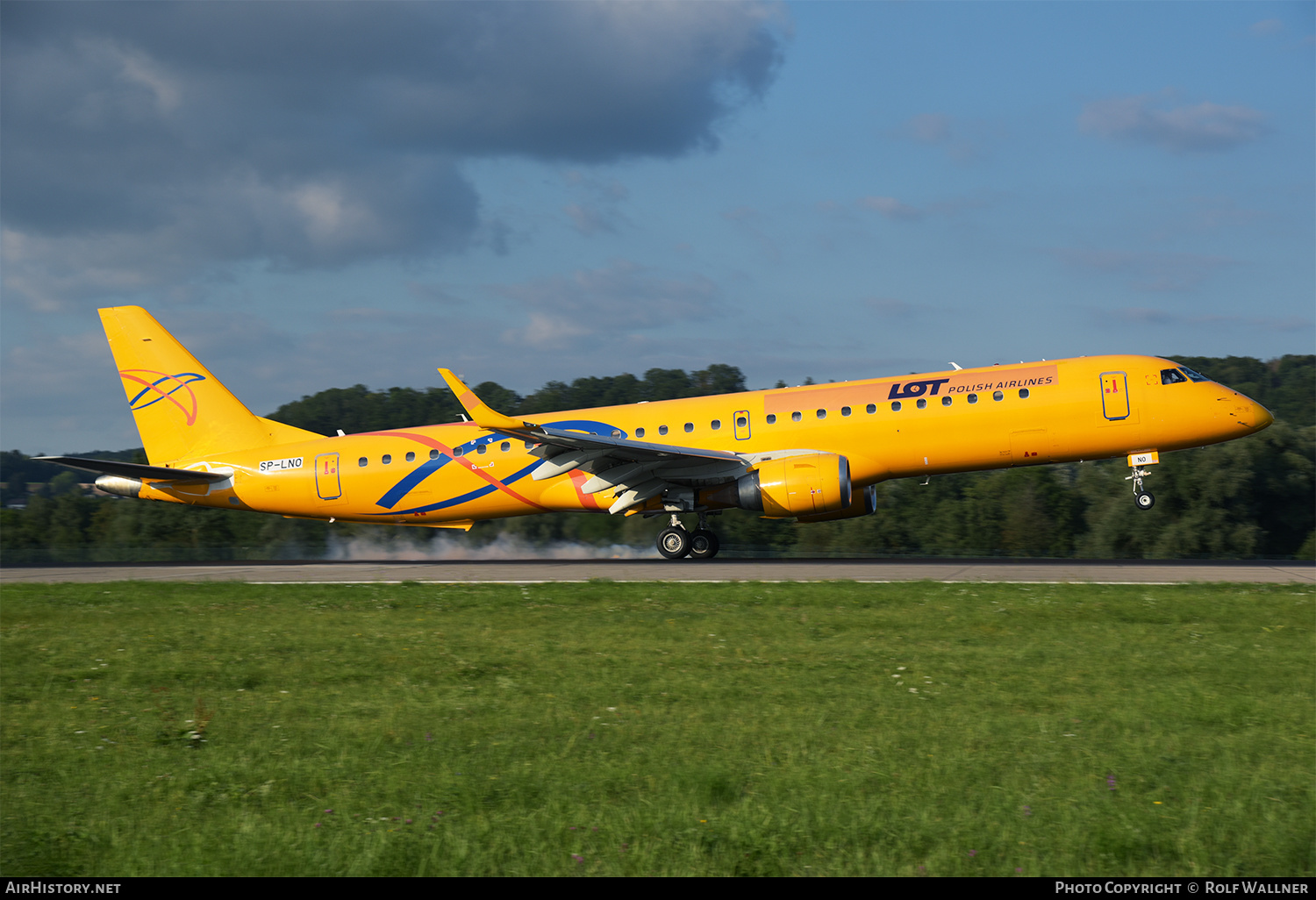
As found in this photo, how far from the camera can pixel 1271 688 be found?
29.9 ft

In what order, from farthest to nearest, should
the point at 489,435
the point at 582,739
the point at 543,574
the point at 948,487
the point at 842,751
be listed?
1. the point at 948,487
2. the point at 489,435
3. the point at 543,574
4. the point at 582,739
5. the point at 842,751

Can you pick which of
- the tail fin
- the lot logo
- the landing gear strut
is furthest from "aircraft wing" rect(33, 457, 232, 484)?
the landing gear strut

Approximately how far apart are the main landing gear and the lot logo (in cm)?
568

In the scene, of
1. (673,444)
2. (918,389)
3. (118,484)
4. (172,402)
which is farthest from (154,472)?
(918,389)

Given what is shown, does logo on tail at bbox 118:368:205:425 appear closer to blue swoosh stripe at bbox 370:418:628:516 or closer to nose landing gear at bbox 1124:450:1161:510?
blue swoosh stripe at bbox 370:418:628:516

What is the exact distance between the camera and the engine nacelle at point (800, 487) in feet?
72.7

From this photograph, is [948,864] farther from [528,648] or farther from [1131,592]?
[1131,592]

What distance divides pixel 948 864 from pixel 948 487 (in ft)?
156

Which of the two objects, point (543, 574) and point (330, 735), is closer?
point (330, 735)

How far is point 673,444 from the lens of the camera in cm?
2431

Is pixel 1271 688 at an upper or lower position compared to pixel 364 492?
lower

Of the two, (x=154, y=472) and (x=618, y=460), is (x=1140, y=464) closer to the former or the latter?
(x=618, y=460)

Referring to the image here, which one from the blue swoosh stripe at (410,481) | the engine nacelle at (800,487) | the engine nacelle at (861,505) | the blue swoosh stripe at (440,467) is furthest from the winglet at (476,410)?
the engine nacelle at (861,505)

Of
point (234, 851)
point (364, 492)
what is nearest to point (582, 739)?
point (234, 851)
